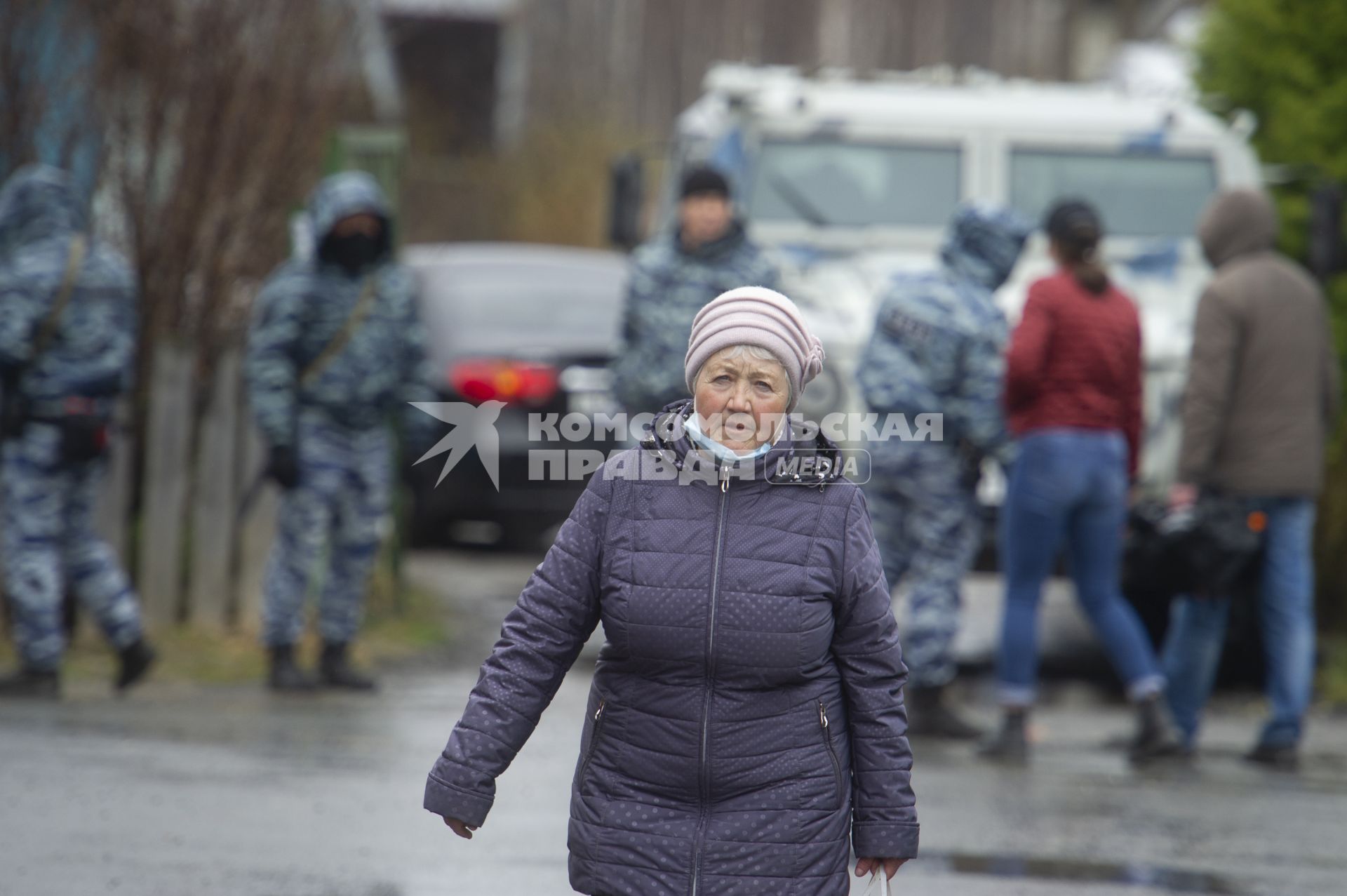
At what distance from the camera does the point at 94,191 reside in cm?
877

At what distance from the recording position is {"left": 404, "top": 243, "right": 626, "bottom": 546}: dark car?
10.9m

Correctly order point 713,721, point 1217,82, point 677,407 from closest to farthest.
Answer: point 713,721
point 677,407
point 1217,82

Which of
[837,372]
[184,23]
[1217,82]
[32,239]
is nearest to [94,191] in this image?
[184,23]

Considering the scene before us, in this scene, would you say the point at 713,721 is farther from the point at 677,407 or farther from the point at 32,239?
the point at 32,239

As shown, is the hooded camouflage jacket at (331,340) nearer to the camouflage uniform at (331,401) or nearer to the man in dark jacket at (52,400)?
the camouflage uniform at (331,401)

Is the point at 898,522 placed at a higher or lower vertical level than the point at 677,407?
lower

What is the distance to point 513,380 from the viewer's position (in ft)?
35.6

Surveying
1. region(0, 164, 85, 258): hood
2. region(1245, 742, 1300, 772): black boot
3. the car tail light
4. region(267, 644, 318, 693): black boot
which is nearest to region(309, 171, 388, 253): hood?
region(0, 164, 85, 258): hood

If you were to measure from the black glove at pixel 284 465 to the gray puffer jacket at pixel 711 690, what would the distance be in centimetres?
415

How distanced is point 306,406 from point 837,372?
2.18 m

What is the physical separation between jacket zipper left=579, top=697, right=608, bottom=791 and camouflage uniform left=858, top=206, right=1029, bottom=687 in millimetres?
3603

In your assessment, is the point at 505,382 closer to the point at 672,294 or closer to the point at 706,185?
the point at 672,294

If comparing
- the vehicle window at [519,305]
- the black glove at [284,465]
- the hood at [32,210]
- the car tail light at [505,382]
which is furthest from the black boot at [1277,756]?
the vehicle window at [519,305]

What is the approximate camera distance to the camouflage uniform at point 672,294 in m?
7.45
